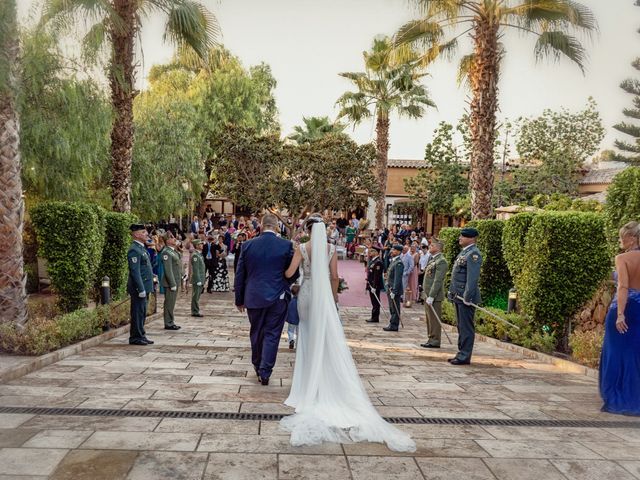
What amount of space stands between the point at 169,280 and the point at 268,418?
21.8 feet

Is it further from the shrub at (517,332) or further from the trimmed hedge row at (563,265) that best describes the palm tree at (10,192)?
the trimmed hedge row at (563,265)

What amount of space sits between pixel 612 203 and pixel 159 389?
6318 mm

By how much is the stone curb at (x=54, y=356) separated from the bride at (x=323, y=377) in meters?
3.14

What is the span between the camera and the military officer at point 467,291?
835 cm

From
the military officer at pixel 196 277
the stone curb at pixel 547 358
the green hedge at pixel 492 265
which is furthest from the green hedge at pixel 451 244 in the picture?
the military officer at pixel 196 277

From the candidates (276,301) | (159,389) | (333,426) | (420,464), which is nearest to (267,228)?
(276,301)

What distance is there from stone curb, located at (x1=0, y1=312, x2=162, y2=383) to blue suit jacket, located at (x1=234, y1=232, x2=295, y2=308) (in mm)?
2583

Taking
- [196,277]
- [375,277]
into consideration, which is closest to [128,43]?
[196,277]

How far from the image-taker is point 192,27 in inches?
544

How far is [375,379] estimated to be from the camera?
7.29 metres

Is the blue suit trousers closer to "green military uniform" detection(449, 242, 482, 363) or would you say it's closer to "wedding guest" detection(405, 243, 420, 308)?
"green military uniform" detection(449, 242, 482, 363)

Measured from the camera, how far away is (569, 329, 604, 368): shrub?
827cm

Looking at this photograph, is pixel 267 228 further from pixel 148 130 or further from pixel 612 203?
pixel 148 130

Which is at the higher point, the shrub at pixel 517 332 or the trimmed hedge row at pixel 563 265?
the trimmed hedge row at pixel 563 265
